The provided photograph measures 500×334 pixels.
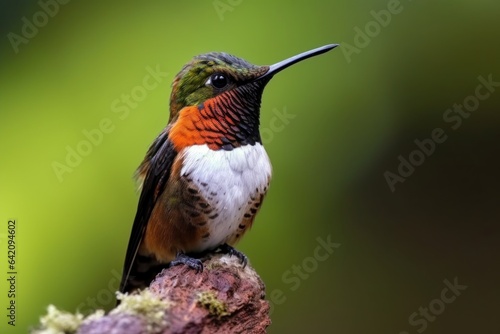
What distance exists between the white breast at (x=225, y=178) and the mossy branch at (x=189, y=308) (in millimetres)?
162

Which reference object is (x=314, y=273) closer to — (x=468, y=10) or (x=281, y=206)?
(x=281, y=206)

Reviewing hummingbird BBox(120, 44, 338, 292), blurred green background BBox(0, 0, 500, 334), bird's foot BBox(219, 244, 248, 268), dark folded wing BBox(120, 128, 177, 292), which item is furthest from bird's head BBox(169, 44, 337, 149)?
blurred green background BBox(0, 0, 500, 334)

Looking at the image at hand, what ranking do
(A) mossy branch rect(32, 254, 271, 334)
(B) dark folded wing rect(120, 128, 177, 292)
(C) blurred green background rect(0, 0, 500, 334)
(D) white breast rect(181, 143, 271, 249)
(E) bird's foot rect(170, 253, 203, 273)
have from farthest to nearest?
(C) blurred green background rect(0, 0, 500, 334) → (B) dark folded wing rect(120, 128, 177, 292) → (D) white breast rect(181, 143, 271, 249) → (E) bird's foot rect(170, 253, 203, 273) → (A) mossy branch rect(32, 254, 271, 334)

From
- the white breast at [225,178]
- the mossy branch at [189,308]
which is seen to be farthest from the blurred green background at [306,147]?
the mossy branch at [189,308]

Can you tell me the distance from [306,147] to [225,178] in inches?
87.9

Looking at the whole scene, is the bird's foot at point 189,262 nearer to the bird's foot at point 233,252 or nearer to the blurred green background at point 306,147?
the bird's foot at point 233,252

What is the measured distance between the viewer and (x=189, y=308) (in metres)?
1.80

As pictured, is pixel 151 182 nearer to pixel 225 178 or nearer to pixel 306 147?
pixel 225 178

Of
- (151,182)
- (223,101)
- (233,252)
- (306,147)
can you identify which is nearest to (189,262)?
(233,252)

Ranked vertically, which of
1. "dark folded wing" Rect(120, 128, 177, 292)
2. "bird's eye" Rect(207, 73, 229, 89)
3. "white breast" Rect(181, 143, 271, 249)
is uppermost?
"bird's eye" Rect(207, 73, 229, 89)

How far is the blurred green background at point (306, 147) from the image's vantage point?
169 inches

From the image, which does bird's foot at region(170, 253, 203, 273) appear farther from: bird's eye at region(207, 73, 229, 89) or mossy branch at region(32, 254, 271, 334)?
bird's eye at region(207, 73, 229, 89)

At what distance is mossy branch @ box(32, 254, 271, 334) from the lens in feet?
5.09

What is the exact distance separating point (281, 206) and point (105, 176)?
132 cm
